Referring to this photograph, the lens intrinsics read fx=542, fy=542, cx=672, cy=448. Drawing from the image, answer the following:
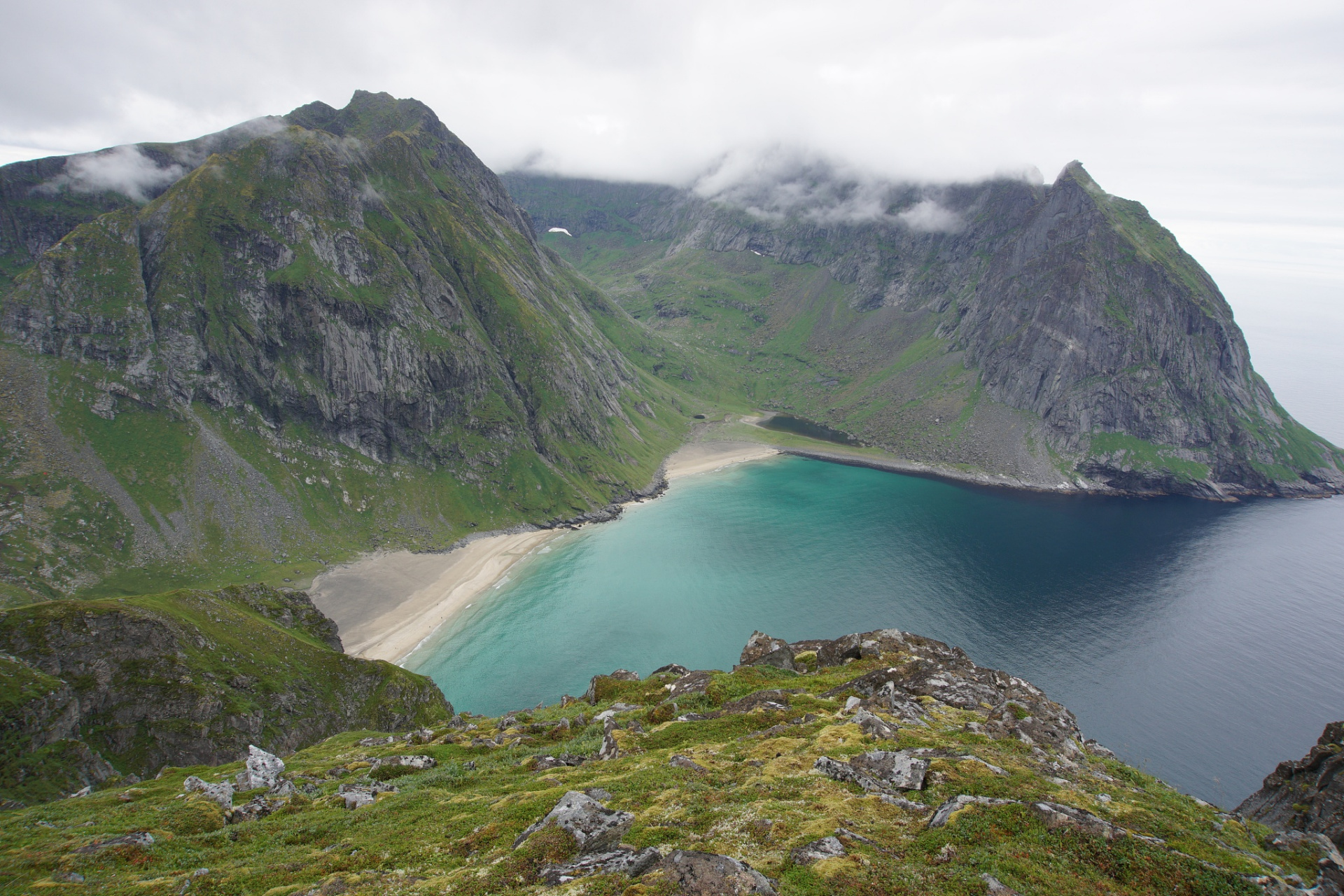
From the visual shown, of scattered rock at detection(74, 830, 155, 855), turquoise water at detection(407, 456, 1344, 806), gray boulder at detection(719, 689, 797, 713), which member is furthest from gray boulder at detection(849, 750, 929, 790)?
turquoise water at detection(407, 456, 1344, 806)

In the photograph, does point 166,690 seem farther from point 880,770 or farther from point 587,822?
point 880,770

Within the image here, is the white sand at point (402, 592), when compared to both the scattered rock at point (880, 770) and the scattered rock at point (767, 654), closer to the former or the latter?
the scattered rock at point (767, 654)

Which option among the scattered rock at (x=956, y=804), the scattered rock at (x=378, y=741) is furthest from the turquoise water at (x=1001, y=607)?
the scattered rock at (x=956, y=804)

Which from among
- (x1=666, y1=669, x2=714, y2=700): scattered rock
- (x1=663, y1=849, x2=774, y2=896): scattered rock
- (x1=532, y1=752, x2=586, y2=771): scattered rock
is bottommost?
(x1=532, y1=752, x2=586, y2=771): scattered rock

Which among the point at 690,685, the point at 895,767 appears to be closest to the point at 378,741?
the point at 690,685

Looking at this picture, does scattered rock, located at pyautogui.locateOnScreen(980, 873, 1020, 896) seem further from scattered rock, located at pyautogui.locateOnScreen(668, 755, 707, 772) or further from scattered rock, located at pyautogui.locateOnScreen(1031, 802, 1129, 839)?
scattered rock, located at pyautogui.locateOnScreen(668, 755, 707, 772)

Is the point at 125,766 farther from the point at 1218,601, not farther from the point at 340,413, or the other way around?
the point at 1218,601

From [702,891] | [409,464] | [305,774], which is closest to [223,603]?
[305,774]

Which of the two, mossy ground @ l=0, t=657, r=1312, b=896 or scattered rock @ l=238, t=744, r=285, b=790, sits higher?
mossy ground @ l=0, t=657, r=1312, b=896
